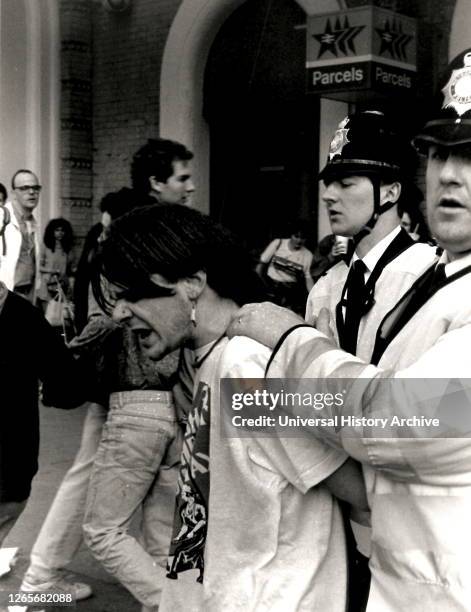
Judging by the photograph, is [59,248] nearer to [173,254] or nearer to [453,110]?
[173,254]

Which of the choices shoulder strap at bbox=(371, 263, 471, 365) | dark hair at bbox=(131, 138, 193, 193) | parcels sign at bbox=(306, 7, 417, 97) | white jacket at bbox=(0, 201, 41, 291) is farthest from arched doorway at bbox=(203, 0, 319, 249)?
shoulder strap at bbox=(371, 263, 471, 365)

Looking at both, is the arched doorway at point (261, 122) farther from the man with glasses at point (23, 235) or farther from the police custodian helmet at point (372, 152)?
the police custodian helmet at point (372, 152)

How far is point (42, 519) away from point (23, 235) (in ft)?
9.03

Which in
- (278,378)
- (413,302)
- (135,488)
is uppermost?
(413,302)

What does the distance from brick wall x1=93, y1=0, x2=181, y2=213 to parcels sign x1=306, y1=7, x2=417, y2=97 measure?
247 centimetres

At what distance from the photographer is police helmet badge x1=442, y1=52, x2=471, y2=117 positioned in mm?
1316

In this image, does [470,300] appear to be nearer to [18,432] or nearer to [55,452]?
[18,432]

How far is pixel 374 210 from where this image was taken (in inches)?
111

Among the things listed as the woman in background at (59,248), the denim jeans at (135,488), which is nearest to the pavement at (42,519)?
the denim jeans at (135,488)

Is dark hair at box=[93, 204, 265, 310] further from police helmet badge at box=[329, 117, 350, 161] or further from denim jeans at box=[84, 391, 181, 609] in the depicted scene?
denim jeans at box=[84, 391, 181, 609]

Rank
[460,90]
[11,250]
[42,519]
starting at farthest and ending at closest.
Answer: [11,250]
[42,519]
[460,90]

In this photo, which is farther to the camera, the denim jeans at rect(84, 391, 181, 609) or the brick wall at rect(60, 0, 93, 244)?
the brick wall at rect(60, 0, 93, 244)

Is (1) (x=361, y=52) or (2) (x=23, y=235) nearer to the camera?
(2) (x=23, y=235)

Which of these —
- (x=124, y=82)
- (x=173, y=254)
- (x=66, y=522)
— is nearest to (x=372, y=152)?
(x=173, y=254)
